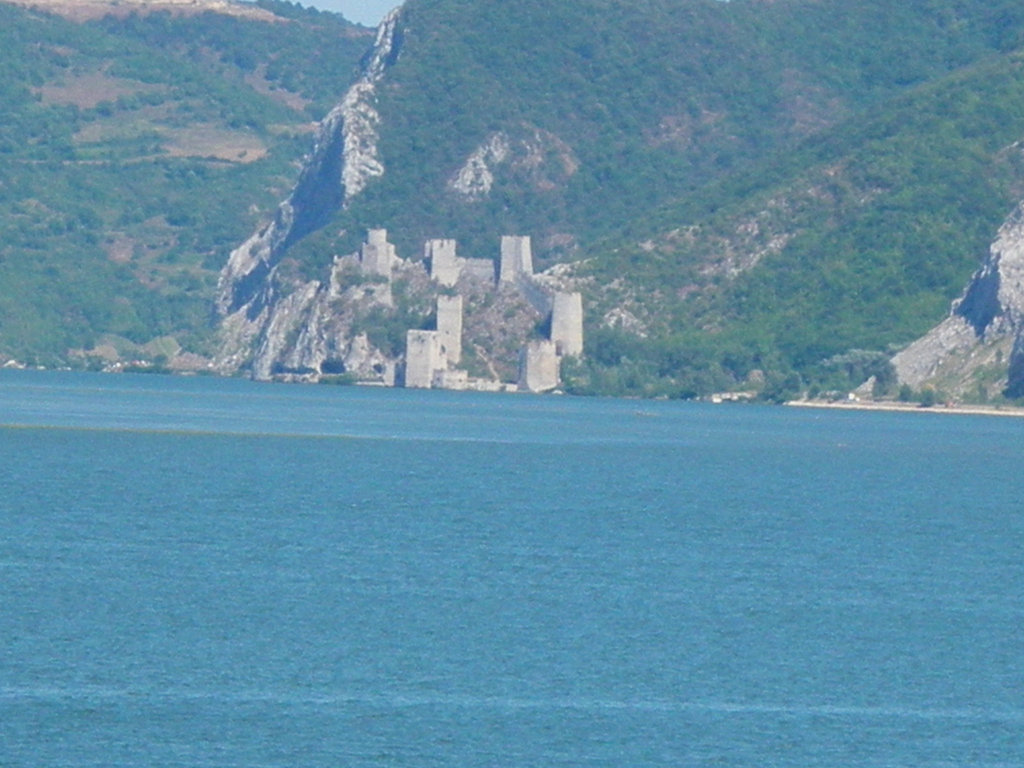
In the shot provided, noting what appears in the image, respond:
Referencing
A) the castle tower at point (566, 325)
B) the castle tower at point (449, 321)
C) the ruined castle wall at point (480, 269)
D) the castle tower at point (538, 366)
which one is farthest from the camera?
the ruined castle wall at point (480, 269)

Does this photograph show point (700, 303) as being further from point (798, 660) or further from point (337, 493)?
point (798, 660)

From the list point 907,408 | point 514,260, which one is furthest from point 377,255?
point 907,408

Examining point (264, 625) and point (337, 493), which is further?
point (337, 493)

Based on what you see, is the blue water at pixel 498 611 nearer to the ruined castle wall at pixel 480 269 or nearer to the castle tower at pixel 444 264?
the ruined castle wall at pixel 480 269

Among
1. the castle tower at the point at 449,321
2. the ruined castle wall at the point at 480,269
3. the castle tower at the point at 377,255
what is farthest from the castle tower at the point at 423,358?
the castle tower at the point at 377,255

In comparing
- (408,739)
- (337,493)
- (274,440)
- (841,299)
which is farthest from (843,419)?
(408,739)

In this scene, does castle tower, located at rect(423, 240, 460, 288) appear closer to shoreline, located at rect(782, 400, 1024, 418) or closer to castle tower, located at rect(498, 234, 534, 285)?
castle tower, located at rect(498, 234, 534, 285)
